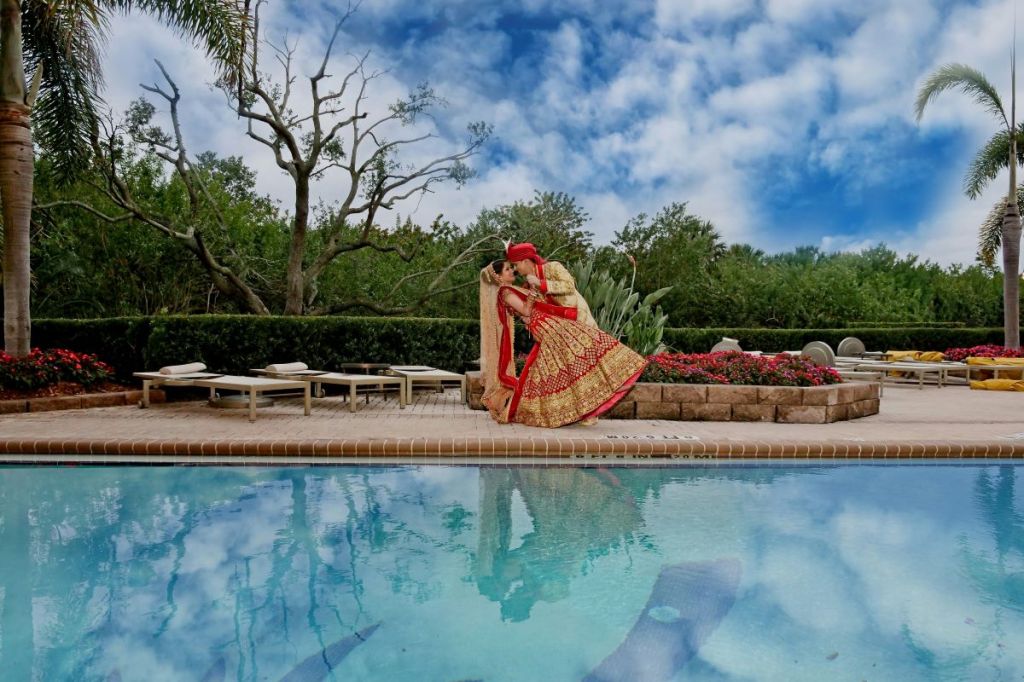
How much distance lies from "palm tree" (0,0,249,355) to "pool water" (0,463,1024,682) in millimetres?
5689

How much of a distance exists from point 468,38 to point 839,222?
3594 cm

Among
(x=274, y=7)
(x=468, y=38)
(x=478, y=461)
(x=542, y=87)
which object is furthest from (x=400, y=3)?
(x=478, y=461)

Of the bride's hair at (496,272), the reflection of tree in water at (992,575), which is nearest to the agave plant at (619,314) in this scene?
the bride's hair at (496,272)

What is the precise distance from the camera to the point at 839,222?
157 ft

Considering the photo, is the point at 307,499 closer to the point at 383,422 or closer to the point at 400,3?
the point at 383,422

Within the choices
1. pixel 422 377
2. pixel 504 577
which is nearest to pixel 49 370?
pixel 422 377

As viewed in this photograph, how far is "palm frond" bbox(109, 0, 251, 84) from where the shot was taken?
12.1 m

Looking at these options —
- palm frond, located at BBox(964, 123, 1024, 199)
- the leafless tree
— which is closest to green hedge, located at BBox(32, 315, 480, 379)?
the leafless tree

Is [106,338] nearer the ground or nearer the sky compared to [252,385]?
nearer the sky

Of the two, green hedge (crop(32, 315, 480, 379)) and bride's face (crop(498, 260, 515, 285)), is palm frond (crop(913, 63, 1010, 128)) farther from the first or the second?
bride's face (crop(498, 260, 515, 285))

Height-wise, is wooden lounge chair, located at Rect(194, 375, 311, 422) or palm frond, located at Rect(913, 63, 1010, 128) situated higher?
palm frond, located at Rect(913, 63, 1010, 128)

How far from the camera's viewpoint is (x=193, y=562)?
4.25 meters

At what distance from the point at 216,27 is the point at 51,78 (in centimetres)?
343

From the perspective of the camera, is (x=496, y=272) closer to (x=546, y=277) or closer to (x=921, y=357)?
(x=546, y=277)
